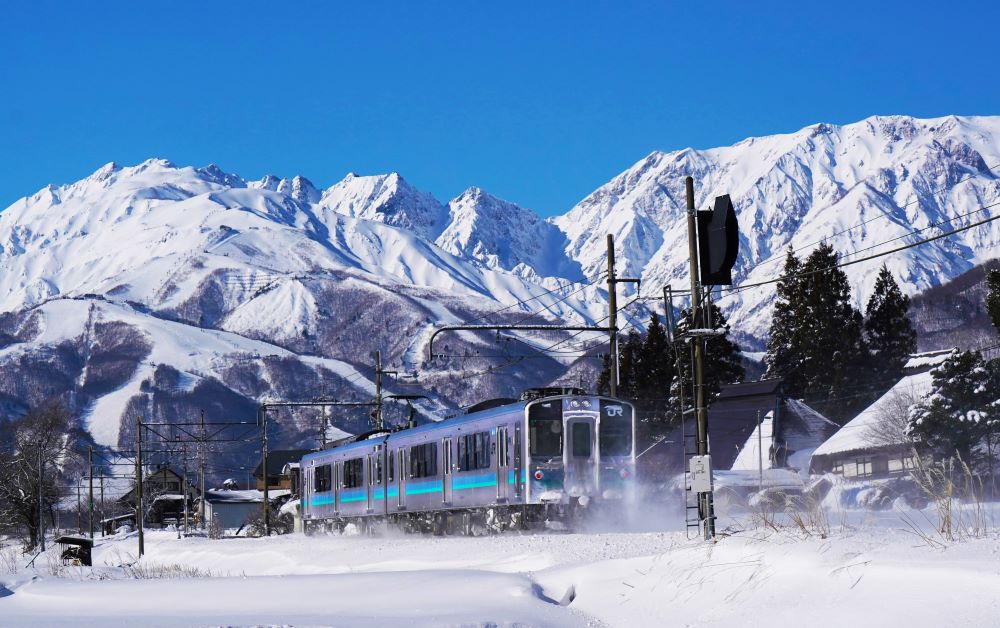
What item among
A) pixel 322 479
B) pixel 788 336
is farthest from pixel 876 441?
pixel 322 479

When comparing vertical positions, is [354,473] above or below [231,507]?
above

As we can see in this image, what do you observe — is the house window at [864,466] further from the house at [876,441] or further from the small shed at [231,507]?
the small shed at [231,507]

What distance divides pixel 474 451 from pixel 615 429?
3365 millimetres

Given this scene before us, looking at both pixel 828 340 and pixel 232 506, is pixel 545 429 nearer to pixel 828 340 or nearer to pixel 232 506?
pixel 828 340

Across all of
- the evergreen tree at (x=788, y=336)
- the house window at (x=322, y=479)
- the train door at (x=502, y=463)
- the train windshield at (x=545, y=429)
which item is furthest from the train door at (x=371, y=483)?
the evergreen tree at (x=788, y=336)

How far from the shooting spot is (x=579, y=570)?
51.3ft

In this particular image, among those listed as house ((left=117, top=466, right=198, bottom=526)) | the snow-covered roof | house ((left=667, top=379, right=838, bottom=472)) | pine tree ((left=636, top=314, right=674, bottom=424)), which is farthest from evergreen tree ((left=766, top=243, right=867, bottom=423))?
house ((left=117, top=466, right=198, bottom=526))

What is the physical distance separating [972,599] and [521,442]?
747 inches

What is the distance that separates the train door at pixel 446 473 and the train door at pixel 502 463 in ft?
9.03

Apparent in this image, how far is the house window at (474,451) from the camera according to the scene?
30.4m

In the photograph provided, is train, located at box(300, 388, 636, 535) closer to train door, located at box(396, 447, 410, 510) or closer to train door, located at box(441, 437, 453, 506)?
train door, located at box(441, 437, 453, 506)

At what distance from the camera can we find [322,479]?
4609 cm

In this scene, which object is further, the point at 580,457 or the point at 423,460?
the point at 423,460

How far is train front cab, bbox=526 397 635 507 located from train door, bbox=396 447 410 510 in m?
7.56
